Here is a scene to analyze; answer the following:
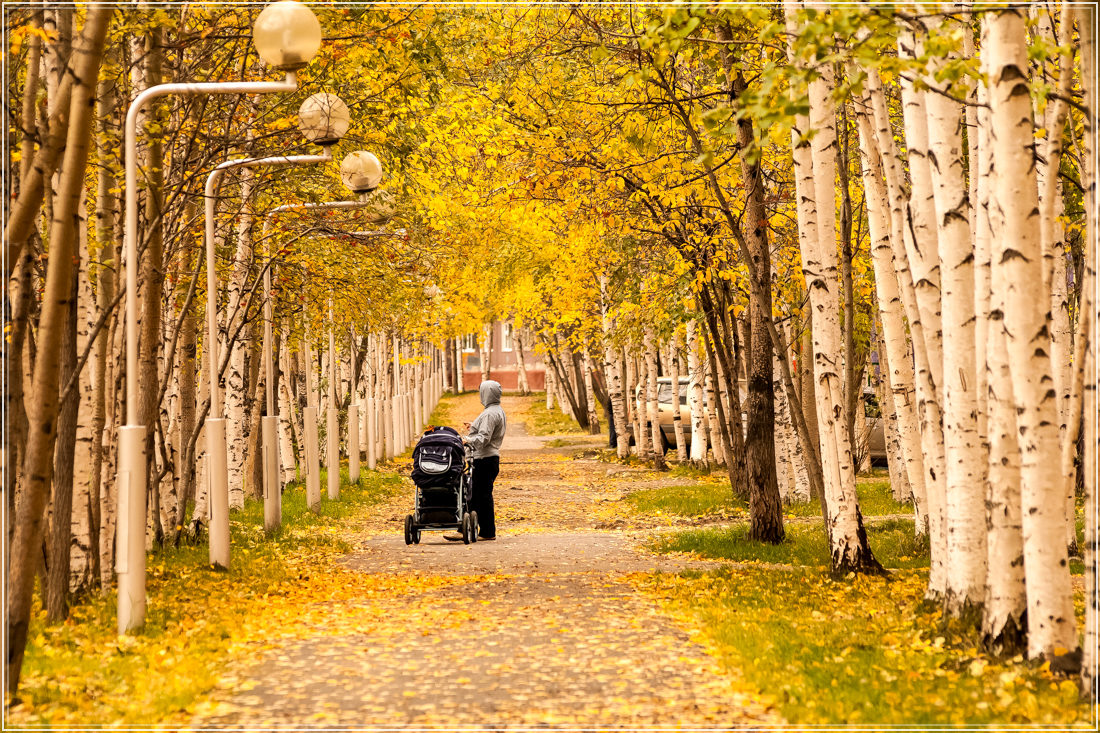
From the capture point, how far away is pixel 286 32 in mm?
8414

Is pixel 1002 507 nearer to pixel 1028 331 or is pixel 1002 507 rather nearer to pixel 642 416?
pixel 1028 331

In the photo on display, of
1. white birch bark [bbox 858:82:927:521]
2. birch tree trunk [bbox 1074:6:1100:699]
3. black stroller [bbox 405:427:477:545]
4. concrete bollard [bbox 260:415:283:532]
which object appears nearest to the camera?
birch tree trunk [bbox 1074:6:1100:699]

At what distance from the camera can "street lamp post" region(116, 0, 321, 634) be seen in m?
8.41

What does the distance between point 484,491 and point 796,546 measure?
3.92 meters

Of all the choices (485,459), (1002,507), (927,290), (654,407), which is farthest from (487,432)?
(654,407)

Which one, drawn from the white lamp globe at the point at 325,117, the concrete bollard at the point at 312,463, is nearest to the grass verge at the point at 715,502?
the concrete bollard at the point at 312,463

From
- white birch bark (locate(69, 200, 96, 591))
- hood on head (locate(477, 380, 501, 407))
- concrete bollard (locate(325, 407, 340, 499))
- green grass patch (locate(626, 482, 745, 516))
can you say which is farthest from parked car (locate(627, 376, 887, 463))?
white birch bark (locate(69, 200, 96, 591))

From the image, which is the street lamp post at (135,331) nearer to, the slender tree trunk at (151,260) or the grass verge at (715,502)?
the slender tree trunk at (151,260)

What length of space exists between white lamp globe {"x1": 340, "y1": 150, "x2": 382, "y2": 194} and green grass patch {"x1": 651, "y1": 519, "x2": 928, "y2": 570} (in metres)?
5.26

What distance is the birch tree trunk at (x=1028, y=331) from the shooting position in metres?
6.62

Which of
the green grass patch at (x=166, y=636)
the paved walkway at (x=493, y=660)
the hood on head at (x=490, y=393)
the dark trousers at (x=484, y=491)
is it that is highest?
the hood on head at (x=490, y=393)

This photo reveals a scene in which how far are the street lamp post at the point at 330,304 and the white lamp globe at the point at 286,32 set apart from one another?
3.64 m

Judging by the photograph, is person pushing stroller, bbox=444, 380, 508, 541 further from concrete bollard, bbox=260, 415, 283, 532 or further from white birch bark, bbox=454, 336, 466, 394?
white birch bark, bbox=454, 336, 466, 394

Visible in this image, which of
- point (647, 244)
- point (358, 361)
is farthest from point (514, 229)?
point (358, 361)
